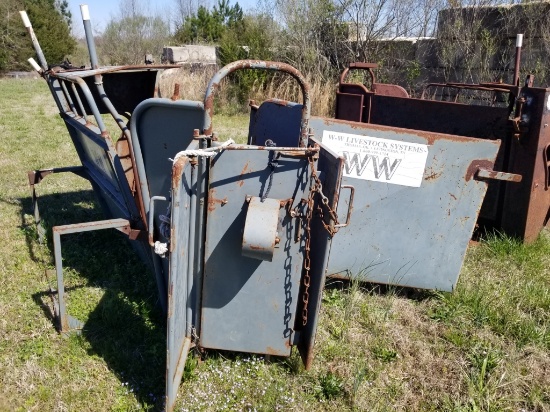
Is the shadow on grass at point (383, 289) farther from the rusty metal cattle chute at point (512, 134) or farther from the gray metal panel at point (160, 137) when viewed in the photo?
the gray metal panel at point (160, 137)

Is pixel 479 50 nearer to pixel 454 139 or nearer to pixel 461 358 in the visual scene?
pixel 454 139

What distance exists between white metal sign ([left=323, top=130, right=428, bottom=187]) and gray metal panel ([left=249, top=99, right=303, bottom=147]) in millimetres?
226

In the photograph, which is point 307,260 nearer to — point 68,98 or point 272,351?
point 272,351

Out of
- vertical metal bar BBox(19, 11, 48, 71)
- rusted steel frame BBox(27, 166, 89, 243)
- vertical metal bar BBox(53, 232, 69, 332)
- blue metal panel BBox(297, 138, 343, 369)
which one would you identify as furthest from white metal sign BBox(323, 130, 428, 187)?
vertical metal bar BBox(19, 11, 48, 71)

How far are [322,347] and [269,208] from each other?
1112mm

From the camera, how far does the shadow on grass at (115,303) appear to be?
2.92 m

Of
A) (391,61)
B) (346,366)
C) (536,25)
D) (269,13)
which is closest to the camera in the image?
(346,366)

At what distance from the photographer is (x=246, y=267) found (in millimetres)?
2729

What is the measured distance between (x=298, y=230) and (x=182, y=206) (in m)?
0.62

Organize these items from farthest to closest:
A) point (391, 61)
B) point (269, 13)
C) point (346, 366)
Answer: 1. point (269, 13)
2. point (391, 61)
3. point (346, 366)

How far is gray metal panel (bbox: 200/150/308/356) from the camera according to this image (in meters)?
2.54

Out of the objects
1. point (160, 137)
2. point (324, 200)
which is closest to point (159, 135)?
point (160, 137)

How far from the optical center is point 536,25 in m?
8.70

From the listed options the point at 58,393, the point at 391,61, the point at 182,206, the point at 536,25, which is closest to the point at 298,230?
the point at 182,206
